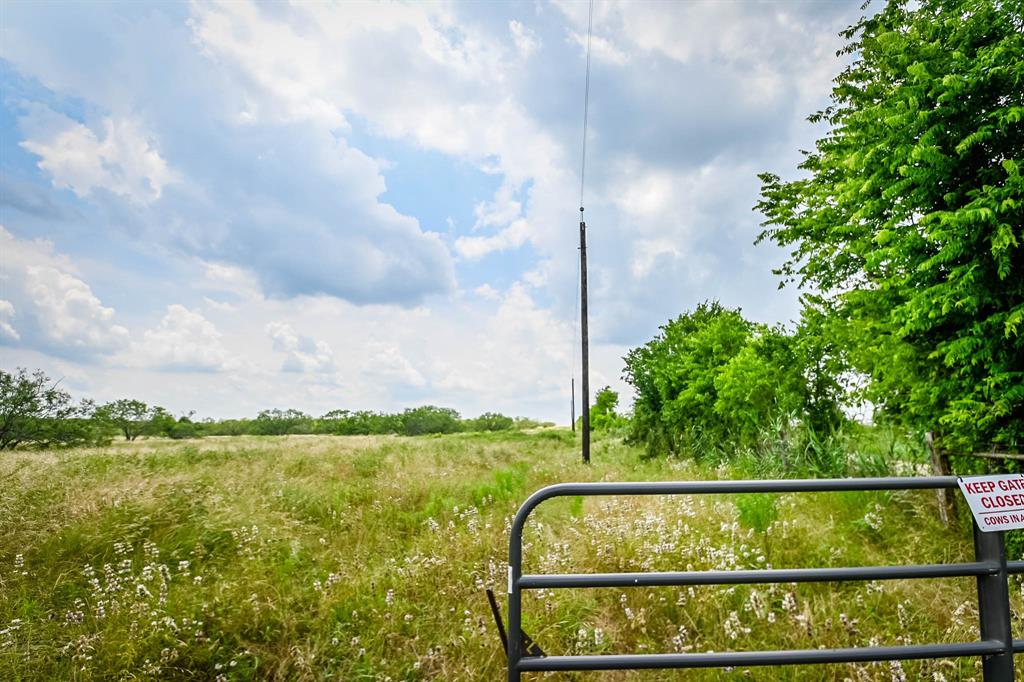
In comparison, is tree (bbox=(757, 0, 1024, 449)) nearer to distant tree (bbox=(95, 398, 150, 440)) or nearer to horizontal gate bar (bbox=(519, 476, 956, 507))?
horizontal gate bar (bbox=(519, 476, 956, 507))

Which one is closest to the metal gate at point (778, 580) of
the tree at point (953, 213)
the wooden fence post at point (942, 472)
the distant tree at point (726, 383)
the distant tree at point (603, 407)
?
the tree at point (953, 213)

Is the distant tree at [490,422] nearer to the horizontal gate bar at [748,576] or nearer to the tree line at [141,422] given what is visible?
the tree line at [141,422]

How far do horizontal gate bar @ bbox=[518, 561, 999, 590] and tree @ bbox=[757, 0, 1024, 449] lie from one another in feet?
11.9

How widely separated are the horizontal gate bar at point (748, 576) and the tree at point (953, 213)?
142 inches

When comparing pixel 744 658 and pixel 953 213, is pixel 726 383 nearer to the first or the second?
pixel 953 213

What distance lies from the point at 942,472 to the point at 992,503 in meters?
4.98

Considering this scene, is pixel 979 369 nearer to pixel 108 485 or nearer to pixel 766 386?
pixel 766 386

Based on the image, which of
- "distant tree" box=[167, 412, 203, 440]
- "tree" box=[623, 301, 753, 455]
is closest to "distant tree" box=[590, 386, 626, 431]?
"tree" box=[623, 301, 753, 455]

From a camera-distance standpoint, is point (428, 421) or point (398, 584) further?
point (428, 421)

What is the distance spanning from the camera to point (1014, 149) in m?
5.44

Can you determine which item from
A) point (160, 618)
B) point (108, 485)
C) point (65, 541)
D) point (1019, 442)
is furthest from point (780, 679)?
point (108, 485)

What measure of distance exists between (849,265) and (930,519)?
6.21 meters

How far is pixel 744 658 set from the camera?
2.38 metres

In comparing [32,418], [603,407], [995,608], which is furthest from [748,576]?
[603,407]
